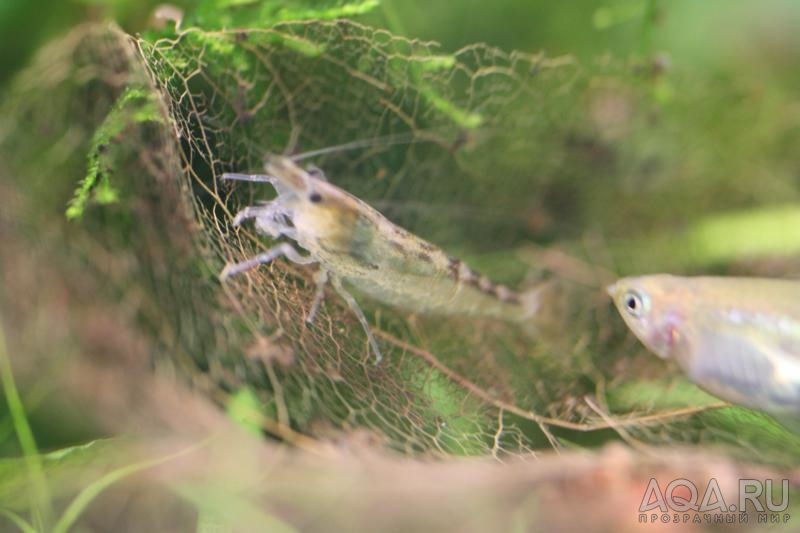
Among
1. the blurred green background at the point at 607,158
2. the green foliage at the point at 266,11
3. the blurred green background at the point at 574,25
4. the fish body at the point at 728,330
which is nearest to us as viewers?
the fish body at the point at 728,330

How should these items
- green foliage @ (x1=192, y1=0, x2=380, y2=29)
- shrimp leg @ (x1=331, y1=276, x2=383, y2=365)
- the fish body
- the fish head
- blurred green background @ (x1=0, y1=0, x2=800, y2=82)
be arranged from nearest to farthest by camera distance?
the fish body, the fish head, shrimp leg @ (x1=331, y1=276, x2=383, y2=365), green foliage @ (x1=192, y1=0, x2=380, y2=29), blurred green background @ (x1=0, y1=0, x2=800, y2=82)

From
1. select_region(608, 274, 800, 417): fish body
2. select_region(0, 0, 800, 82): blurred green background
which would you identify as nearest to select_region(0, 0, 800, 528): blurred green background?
select_region(0, 0, 800, 82): blurred green background

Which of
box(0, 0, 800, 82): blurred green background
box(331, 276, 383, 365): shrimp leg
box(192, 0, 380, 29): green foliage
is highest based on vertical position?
box(0, 0, 800, 82): blurred green background

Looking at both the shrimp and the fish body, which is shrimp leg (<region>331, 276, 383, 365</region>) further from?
the fish body

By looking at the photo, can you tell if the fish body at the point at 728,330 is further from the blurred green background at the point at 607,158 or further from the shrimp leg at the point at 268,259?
the shrimp leg at the point at 268,259

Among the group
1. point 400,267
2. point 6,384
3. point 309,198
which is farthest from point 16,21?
point 400,267

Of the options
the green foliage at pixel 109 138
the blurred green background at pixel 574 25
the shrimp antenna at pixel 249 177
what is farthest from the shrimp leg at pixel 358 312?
the blurred green background at pixel 574 25

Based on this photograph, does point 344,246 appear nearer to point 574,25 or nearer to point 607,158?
point 607,158

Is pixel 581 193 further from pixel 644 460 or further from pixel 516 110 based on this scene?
pixel 644 460
